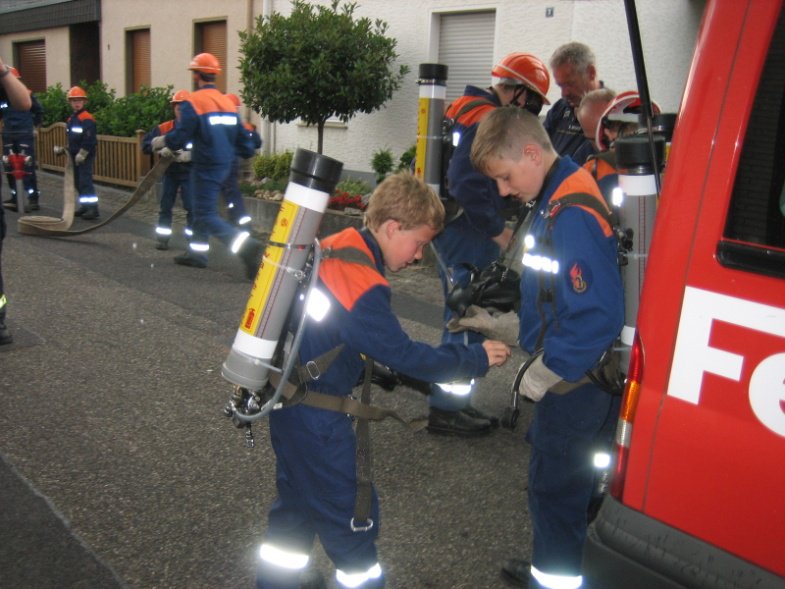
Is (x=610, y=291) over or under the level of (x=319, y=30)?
under

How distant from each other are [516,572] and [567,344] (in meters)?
1.16

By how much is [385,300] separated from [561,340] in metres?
0.53

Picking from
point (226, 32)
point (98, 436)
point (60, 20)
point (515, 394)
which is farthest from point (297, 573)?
point (60, 20)

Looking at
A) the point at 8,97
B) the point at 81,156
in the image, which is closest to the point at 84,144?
the point at 81,156

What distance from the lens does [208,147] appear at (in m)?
7.38

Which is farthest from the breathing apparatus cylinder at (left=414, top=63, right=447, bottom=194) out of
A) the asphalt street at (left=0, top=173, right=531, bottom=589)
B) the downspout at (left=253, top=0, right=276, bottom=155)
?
the downspout at (left=253, top=0, right=276, bottom=155)

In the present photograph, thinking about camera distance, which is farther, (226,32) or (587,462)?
(226,32)

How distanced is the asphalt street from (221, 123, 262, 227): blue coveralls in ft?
6.58

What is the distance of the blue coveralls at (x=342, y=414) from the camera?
2.23 meters

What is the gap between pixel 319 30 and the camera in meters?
10.5

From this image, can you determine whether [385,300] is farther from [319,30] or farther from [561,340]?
[319,30]

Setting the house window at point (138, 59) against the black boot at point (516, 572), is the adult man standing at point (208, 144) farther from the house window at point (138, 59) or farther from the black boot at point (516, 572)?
the house window at point (138, 59)

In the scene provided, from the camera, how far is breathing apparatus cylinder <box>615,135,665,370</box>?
8.25 feet

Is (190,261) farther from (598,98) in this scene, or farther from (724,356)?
(724,356)
